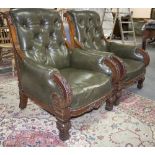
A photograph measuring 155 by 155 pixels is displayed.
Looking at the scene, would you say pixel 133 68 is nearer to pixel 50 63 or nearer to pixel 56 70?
pixel 50 63

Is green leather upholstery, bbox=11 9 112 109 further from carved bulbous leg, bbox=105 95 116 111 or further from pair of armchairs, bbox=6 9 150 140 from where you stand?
carved bulbous leg, bbox=105 95 116 111

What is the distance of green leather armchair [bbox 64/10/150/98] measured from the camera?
8.52 feet

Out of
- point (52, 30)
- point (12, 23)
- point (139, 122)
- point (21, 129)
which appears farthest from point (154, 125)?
point (12, 23)

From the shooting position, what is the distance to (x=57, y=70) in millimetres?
1757

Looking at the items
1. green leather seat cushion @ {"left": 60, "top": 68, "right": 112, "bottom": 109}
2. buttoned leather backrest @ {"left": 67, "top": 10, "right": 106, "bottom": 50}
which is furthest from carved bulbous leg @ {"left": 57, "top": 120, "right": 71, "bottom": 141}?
buttoned leather backrest @ {"left": 67, "top": 10, "right": 106, "bottom": 50}

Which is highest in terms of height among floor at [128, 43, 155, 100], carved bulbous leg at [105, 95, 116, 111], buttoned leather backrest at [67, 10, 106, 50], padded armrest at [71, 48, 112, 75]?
buttoned leather backrest at [67, 10, 106, 50]

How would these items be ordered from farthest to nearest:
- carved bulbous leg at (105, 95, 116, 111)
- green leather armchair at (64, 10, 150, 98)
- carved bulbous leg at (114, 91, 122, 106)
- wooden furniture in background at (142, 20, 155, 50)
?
wooden furniture in background at (142, 20, 155, 50) → green leather armchair at (64, 10, 150, 98) → carved bulbous leg at (114, 91, 122, 106) → carved bulbous leg at (105, 95, 116, 111)

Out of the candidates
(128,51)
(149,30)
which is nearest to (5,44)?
(128,51)

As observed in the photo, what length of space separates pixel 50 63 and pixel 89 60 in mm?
423

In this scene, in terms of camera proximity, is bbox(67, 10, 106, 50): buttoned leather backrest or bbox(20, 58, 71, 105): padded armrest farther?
bbox(67, 10, 106, 50): buttoned leather backrest

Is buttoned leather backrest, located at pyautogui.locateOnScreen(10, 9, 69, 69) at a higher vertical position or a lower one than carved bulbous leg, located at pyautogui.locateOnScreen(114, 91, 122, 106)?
higher

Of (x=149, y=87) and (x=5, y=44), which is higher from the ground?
(x=5, y=44)

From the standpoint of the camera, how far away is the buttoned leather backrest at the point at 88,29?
2668 mm
